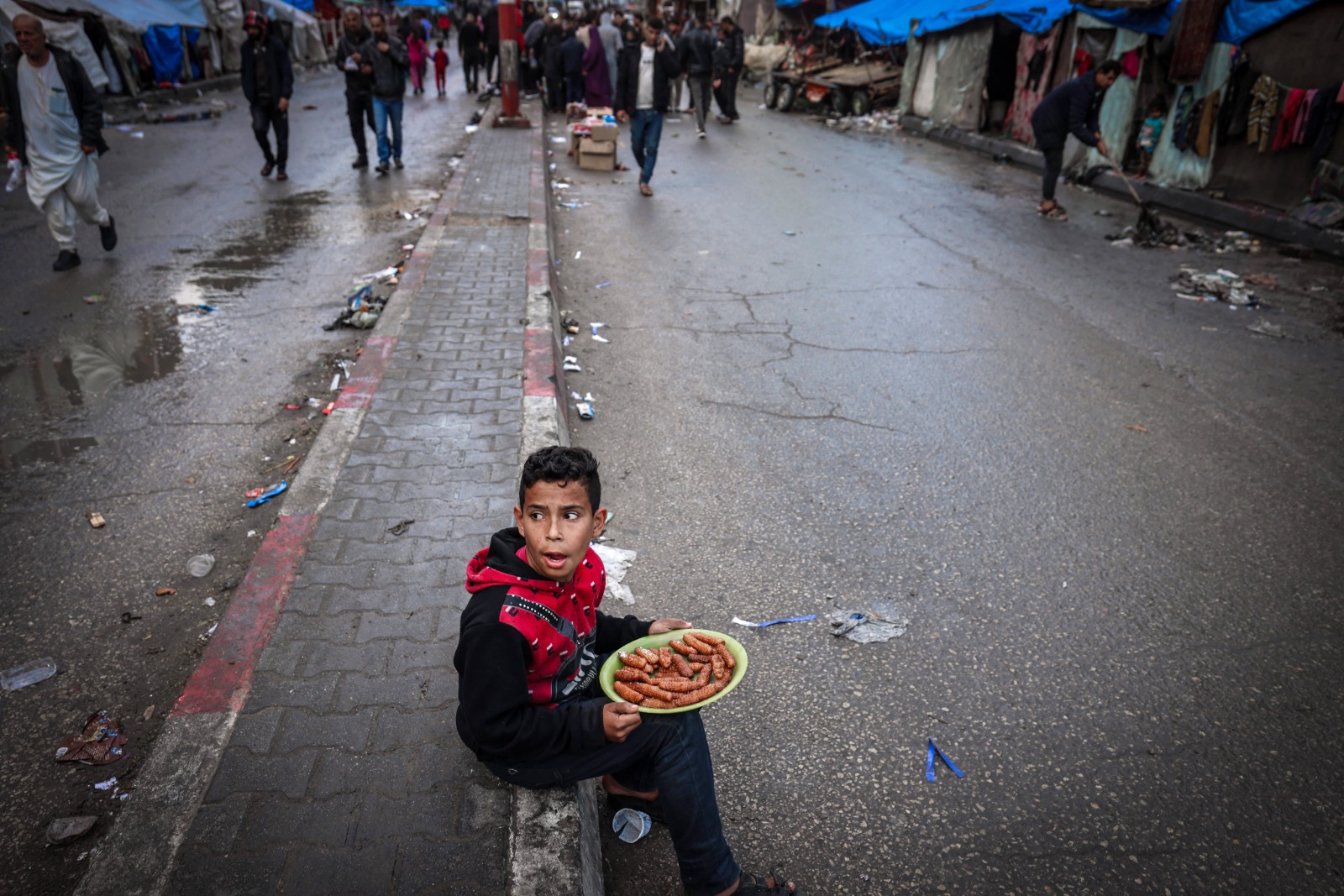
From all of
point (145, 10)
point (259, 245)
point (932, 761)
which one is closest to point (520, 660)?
point (932, 761)

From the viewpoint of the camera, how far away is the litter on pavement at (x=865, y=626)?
321 cm

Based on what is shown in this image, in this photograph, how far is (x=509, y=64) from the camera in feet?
48.7

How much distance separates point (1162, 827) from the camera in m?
2.46

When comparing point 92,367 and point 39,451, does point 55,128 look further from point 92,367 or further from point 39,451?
point 39,451

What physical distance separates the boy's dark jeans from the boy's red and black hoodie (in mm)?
90

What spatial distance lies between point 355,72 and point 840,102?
14.3 meters

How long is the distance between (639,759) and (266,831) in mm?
1014

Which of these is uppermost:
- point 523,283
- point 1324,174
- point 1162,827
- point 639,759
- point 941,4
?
point 941,4

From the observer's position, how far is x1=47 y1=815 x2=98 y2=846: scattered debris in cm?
230

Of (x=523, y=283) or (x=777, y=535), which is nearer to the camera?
(x=777, y=535)

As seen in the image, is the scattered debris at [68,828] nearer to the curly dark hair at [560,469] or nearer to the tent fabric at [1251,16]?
the curly dark hair at [560,469]

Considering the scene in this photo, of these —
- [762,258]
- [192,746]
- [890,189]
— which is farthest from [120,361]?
[890,189]

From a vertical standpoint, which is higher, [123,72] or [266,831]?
[123,72]

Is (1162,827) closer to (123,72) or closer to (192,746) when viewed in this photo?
(192,746)
